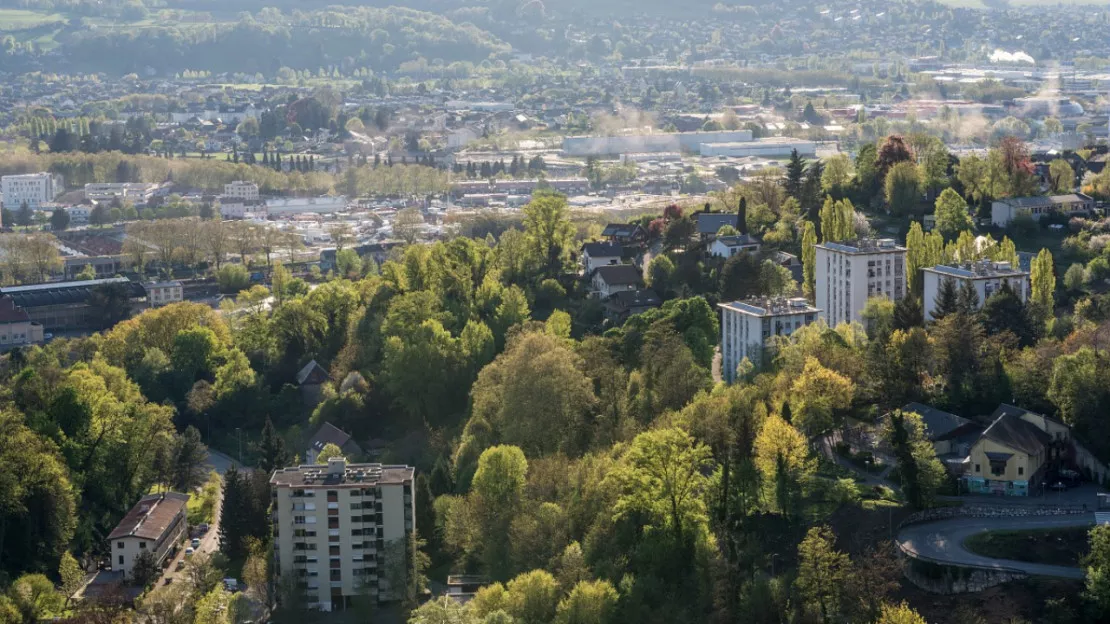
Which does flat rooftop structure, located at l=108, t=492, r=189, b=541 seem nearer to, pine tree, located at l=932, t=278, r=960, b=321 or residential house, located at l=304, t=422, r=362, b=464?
residential house, located at l=304, t=422, r=362, b=464

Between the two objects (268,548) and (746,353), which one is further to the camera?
(746,353)

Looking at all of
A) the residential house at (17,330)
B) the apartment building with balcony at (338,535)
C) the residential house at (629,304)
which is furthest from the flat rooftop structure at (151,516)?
the residential house at (17,330)

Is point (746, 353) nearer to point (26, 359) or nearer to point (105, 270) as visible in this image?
point (26, 359)

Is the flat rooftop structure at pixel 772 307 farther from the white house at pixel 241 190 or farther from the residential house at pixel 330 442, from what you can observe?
the white house at pixel 241 190

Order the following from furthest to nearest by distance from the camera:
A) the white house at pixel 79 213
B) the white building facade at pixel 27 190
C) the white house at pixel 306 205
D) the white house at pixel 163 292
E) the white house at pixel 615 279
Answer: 1. the white building facade at pixel 27 190
2. the white house at pixel 306 205
3. the white house at pixel 79 213
4. the white house at pixel 163 292
5. the white house at pixel 615 279

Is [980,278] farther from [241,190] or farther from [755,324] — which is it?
[241,190]

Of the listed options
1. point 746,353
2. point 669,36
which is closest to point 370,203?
point 746,353
